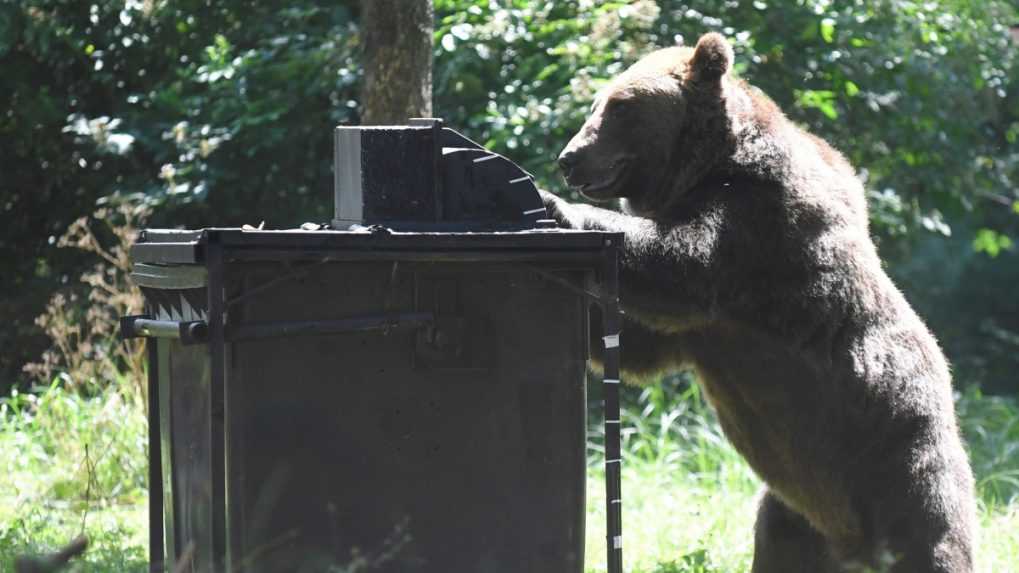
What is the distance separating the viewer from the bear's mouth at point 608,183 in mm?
4910

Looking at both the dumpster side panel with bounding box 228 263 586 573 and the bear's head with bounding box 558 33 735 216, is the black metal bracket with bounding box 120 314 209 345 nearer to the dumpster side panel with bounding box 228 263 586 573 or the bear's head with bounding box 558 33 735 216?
the dumpster side panel with bounding box 228 263 586 573

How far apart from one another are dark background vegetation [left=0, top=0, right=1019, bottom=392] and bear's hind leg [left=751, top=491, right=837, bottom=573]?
13.7 feet

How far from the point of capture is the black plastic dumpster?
141 inches

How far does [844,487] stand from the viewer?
15.3 feet

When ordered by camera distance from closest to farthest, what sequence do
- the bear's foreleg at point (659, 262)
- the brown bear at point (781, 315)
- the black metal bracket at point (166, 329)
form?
the black metal bracket at point (166, 329) < the bear's foreleg at point (659, 262) < the brown bear at point (781, 315)

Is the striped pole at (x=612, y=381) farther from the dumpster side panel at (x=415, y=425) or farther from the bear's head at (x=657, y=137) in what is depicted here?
the bear's head at (x=657, y=137)

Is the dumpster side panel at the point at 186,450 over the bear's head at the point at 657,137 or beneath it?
beneath

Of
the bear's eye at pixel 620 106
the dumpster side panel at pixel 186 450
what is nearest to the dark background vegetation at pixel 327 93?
the bear's eye at pixel 620 106

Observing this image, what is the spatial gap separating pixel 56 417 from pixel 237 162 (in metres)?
2.87

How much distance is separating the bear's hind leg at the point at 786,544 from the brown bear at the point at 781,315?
0.03ft

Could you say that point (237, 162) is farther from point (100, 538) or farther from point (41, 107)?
point (100, 538)

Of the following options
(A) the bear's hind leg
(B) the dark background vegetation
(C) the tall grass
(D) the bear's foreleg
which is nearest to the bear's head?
(D) the bear's foreleg

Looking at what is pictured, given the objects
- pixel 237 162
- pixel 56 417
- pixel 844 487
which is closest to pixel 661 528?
pixel 844 487

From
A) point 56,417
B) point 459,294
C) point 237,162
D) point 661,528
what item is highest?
point 237,162
